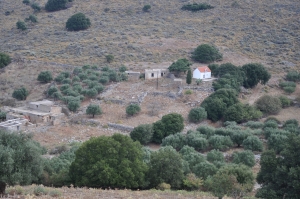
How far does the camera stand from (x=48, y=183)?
18984mm

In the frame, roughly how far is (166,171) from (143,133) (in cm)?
990

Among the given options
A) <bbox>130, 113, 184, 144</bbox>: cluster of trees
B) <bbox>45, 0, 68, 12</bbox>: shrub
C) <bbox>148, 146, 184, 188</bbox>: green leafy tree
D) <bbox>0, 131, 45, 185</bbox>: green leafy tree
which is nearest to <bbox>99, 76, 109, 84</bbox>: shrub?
<bbox>130, 113, 184, 144</bbox>: cluster of trees

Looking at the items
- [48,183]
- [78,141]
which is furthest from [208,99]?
[48,183]

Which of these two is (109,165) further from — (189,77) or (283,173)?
(189,77)

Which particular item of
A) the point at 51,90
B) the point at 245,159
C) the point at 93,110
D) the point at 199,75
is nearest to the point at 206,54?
the point at 199,75

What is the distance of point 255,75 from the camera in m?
40.5

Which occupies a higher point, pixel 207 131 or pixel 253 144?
pixel 207 131

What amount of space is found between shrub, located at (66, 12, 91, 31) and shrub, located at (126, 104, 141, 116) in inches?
1074

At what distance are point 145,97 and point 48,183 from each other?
19.6 meters

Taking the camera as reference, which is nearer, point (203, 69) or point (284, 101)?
point (284, 101)

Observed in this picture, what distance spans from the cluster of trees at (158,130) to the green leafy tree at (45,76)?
54.2 ft

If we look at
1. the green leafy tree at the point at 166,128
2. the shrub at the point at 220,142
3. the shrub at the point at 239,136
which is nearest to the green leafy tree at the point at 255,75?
the shrub at the point at 239,136

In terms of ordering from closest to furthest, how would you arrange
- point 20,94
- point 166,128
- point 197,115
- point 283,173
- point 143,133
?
point 283,173 < point 143,133 < point 166,128 < point 197,115 < point 20,94

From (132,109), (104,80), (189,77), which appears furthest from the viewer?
(104,80)
